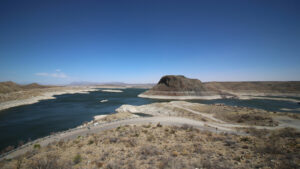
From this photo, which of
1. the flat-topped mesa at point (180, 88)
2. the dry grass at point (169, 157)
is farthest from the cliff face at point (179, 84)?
the dry grass at point (169, 157)

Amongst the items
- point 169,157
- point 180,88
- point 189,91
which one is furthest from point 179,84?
point 169,157

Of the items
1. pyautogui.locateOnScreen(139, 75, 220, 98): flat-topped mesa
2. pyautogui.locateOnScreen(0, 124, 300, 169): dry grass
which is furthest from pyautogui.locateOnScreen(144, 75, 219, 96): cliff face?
pyautogui.locateOnScreen(0, 124, 300, 169): dry grass

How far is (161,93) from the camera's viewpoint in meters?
70.3

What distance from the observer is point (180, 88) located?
69750 mm

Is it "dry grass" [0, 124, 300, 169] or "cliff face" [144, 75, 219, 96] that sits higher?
"cliff face" [144, 75, 219, 96]

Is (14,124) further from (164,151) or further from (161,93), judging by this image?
(161,93)

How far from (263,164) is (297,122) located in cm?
2407

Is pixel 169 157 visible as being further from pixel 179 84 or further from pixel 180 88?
pixel 179 84

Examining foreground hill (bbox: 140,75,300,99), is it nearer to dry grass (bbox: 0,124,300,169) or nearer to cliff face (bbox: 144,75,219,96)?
cliff face (bbox: 144,75,219,96)

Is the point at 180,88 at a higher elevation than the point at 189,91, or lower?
higher

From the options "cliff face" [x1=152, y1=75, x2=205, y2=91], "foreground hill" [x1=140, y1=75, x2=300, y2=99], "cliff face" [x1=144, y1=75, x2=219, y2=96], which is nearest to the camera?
"foreground hill" [x1=140, y1=75, x2=300, y2=99]

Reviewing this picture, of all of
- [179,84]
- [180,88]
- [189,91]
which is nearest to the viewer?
[189,91]

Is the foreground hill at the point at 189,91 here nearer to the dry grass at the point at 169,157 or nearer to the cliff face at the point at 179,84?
the cliff face at the point at 179,84

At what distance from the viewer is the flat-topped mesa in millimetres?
67519
